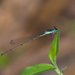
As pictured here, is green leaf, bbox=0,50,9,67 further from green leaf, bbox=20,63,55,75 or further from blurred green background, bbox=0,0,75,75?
green leaf, bbox=20,63,55,75

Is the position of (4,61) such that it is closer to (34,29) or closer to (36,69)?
(34,29)

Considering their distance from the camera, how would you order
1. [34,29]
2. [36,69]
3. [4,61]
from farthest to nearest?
1. [34,29]
2. [4,61]
3. [36,69]

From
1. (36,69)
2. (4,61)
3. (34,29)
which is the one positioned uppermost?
(34,29)

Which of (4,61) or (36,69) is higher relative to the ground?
(4,61)

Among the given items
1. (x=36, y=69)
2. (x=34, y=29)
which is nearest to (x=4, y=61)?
Answer: (x=34, y=29)

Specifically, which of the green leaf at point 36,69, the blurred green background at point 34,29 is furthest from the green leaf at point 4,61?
the green leaf at point 36,69

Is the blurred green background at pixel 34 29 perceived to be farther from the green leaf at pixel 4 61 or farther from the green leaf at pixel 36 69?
the green leaf at pixel 36 69

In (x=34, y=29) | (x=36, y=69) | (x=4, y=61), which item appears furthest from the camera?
(x=34, y=29)

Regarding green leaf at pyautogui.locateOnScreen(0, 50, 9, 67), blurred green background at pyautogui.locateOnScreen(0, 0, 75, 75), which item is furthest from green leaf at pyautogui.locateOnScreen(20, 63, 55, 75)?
green leaf at pyautogui.locateOnScreen(0, 50, 9, 67)

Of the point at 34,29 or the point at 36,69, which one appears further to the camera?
the point at 34,29

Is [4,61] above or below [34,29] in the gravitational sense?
below
